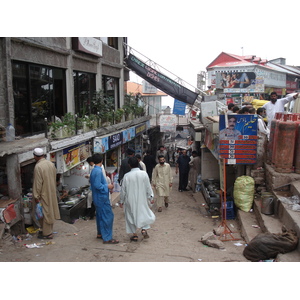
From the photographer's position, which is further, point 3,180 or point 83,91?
point 83,91

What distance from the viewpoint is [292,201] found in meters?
Answer: 6.70

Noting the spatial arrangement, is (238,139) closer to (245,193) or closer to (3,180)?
(245,193)

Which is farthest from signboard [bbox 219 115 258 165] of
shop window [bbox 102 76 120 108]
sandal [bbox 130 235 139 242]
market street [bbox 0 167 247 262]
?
shop window [bbox 102 76 120 108]

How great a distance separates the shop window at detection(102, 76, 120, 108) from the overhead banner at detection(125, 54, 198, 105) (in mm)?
1296

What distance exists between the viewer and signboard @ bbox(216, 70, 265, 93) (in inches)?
1267

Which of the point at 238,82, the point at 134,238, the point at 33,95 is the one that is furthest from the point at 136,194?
the point at 238,82

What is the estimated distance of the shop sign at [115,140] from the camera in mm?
13644

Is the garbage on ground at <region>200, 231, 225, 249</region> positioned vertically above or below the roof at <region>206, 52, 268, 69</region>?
below

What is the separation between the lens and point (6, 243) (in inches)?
240

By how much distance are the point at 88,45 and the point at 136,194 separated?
805cm

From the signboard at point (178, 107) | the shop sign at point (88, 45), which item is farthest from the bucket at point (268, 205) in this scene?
the signboard at point (178, 107)

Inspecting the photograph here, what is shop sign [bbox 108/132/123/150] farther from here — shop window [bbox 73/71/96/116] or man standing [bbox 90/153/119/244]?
man standing [bbox 90/153/119/244]

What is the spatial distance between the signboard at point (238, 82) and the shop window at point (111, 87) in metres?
16.6

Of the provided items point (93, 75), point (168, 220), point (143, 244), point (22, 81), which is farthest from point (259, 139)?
point (93, 75)
